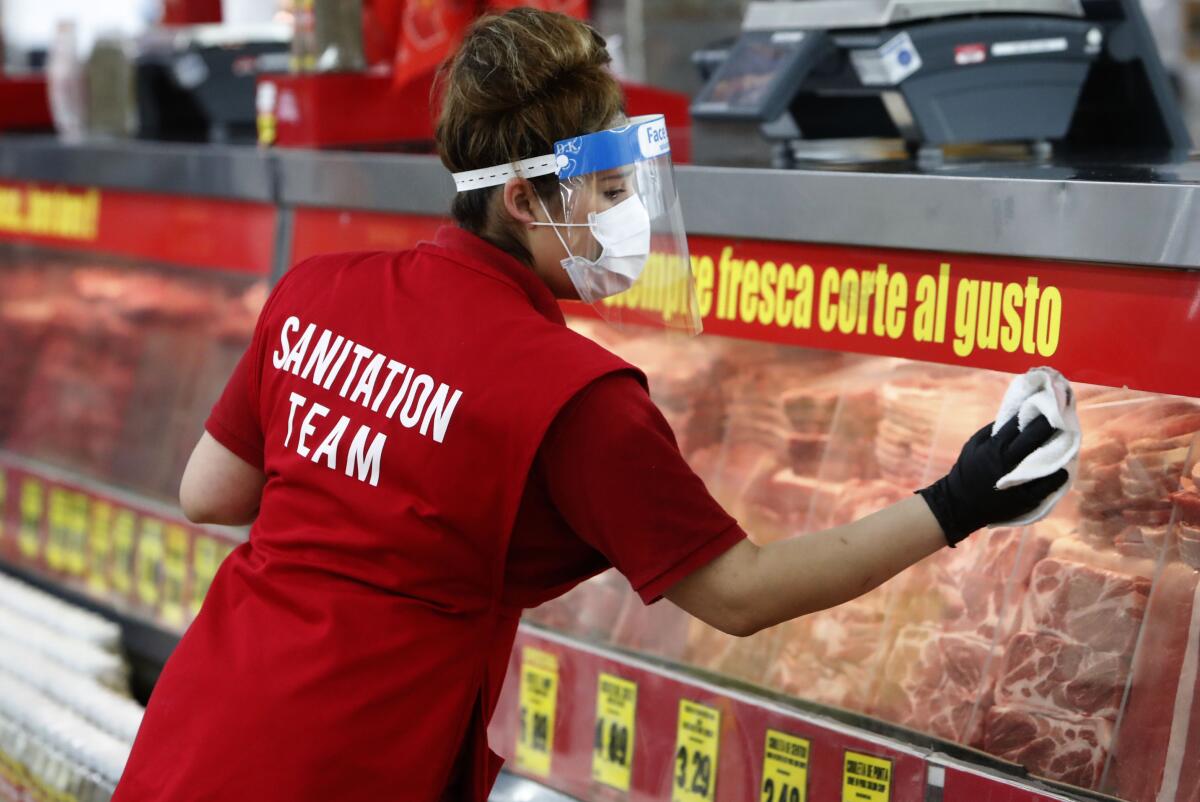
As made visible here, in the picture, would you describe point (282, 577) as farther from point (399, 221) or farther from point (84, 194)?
Answer: point (84, 194)

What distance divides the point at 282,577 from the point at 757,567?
1.76ft

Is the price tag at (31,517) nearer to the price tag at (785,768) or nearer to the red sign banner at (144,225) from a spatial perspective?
the red sign banner at (144,225)

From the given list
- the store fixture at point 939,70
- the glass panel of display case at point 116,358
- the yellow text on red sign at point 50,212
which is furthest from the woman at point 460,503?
the yellow text on red sign at point 50,212

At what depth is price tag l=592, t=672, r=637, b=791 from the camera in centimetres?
212

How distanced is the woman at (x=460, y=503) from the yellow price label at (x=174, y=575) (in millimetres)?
1396

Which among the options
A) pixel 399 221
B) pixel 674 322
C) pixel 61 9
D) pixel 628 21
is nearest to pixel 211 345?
pixel 399 221

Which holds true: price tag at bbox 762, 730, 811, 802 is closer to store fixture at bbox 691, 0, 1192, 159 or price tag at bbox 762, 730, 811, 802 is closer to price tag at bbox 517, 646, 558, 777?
price tag at bbox 517, 646, 558, 777

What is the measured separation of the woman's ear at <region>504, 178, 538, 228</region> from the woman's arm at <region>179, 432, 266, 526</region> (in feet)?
1.70

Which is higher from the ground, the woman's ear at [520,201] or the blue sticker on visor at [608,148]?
the blue sticker on visor at [608,148]

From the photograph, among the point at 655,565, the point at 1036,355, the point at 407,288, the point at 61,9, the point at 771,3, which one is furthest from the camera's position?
the point at 61,9

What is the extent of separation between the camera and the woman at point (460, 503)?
1390 millimetres

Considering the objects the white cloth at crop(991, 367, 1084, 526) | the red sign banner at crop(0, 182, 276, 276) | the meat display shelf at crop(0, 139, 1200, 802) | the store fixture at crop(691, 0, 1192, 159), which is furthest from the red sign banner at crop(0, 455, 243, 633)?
the white cloth at crop(991, 367, 1084, 526)

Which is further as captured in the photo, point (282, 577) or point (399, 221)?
point (399, 221)

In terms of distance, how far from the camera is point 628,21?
12.8ft
